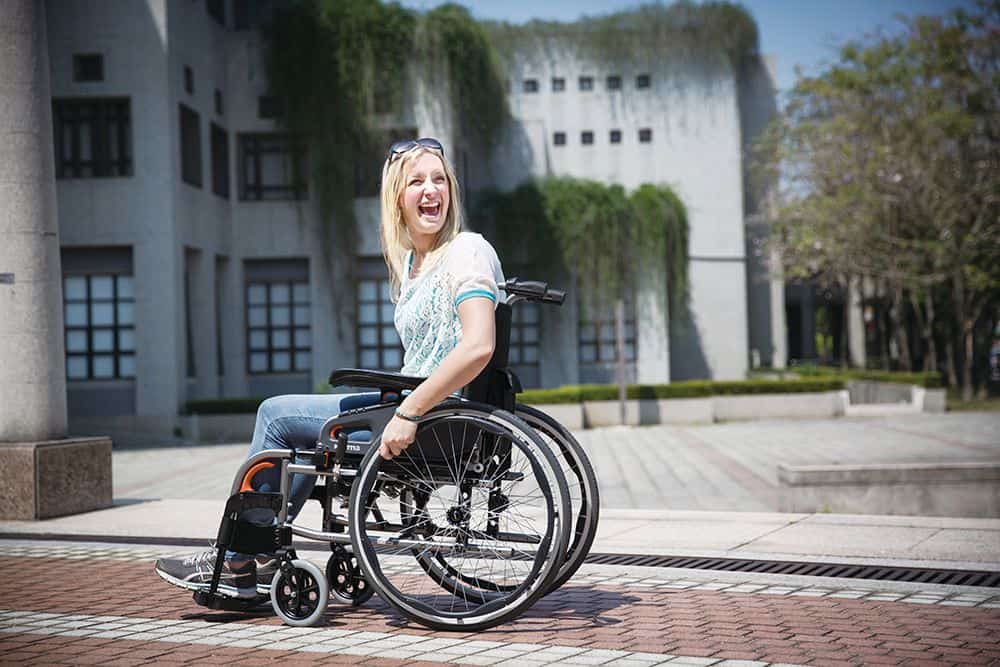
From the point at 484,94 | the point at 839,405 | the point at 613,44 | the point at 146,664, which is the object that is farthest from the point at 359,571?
the point at 613,44

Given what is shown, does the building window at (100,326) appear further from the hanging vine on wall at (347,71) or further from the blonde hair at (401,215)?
the blonde hair at (401,215)

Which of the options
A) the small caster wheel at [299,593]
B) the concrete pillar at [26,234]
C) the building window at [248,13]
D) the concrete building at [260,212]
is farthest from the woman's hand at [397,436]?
the building window at [248,13]

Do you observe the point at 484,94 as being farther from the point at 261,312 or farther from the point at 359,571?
the point at 359,571

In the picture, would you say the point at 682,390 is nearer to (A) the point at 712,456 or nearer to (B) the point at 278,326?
(A) the point at 712,456

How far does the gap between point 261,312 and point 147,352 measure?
4.62m

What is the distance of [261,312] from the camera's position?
26.2 meters

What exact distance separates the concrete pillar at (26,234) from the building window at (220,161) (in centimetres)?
1675

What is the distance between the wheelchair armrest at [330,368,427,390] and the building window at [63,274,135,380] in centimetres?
1873

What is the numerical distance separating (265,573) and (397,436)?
3.01 feet

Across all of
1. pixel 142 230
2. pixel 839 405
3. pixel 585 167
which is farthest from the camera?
pixel 585 167

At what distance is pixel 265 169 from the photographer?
86.1 ft

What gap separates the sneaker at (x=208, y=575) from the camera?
457 centimetres

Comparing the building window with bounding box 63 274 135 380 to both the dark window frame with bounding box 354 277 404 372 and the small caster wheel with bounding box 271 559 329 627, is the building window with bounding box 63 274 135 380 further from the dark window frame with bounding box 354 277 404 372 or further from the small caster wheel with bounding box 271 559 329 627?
the small caster wheel with bounding box 271 559 329 627

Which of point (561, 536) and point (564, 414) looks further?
point (564, 414)
